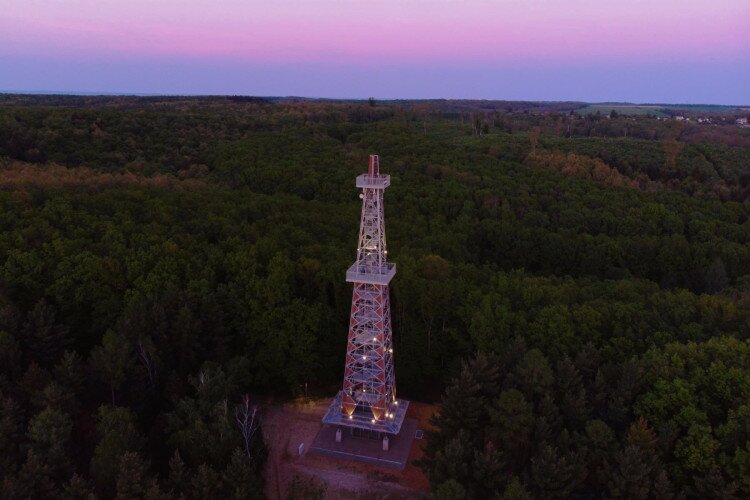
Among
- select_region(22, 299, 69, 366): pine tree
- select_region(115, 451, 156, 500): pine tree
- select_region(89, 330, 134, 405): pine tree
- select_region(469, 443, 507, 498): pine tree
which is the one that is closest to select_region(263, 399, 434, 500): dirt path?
select_region(469, 443, 507, 498): pine tree

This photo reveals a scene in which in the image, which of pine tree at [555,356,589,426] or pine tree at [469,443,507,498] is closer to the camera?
pine tree at [469,443,507,498]

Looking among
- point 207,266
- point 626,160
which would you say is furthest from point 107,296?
point 626,160

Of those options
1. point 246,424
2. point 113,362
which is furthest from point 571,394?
point 113,362

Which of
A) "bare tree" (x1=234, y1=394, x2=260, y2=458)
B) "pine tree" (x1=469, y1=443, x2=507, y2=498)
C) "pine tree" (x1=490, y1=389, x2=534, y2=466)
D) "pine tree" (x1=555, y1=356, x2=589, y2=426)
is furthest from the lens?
"bare tree" (x1=234, y1=394, x2=260, y2=458)

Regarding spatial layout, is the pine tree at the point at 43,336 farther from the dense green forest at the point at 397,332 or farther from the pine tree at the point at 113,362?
the pine tree at the point at 113,362

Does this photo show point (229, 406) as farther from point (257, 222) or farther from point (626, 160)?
point (626, 160)

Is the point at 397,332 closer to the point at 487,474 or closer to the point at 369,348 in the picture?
the point at 369,348

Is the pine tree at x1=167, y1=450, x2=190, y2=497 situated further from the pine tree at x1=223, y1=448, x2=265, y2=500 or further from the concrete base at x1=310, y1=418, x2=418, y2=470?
the concrete base at x1=310, y1=418, x2=418, y2=470

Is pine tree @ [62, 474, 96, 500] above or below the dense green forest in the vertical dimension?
below
